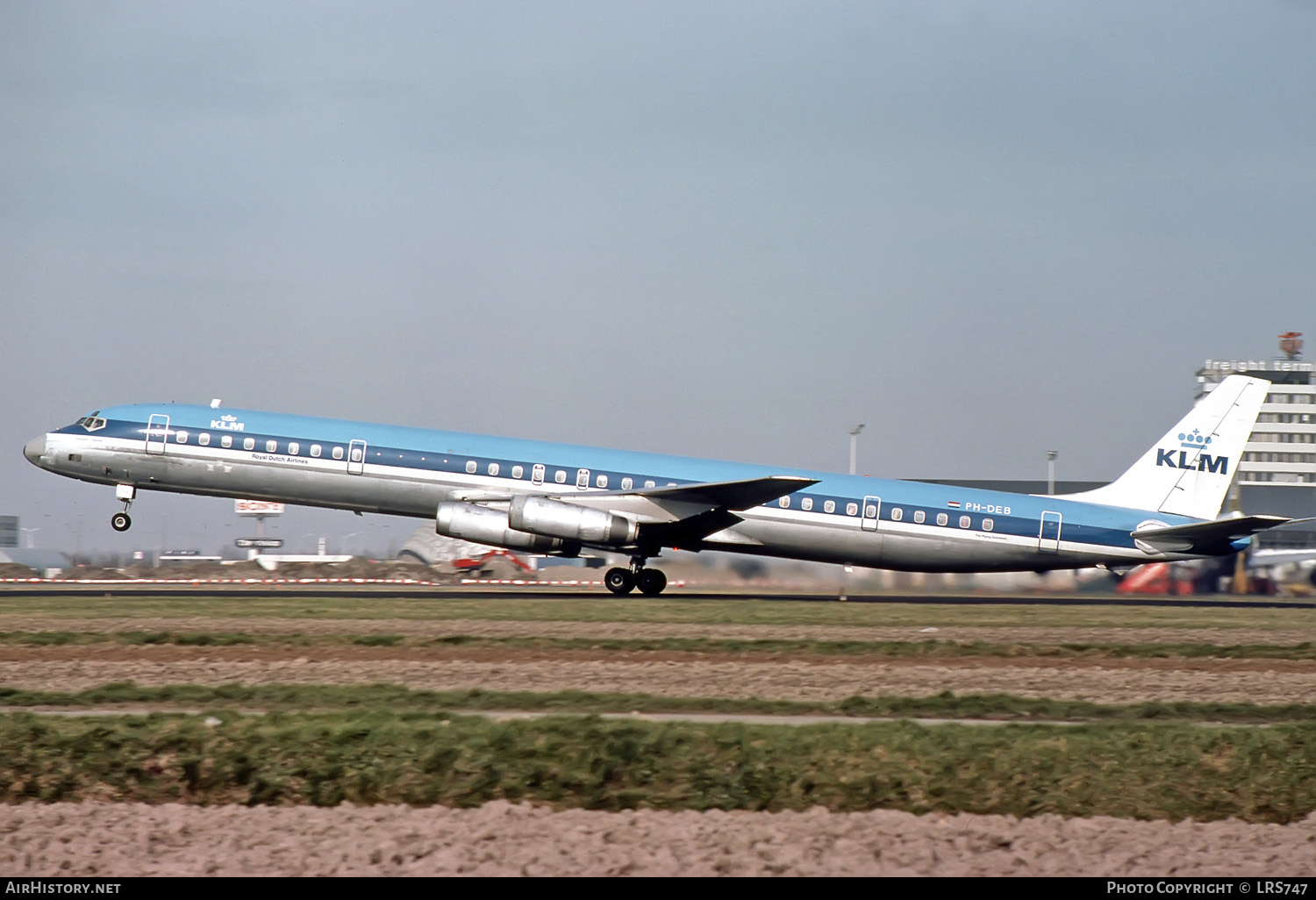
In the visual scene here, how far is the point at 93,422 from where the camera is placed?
102ft

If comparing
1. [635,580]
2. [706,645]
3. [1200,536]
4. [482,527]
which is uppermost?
[1200,536]

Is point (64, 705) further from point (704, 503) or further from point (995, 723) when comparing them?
point (704, 503)

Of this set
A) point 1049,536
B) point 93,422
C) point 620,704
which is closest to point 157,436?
point 93,422

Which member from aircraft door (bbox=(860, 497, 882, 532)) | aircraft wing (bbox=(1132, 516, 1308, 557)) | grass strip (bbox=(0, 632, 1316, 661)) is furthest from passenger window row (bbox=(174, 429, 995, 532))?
grass strip (bbox=(0, 632, 1316, 661))

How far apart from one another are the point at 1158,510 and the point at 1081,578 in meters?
6.46

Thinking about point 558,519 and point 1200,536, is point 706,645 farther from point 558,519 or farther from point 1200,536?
point 1200,536

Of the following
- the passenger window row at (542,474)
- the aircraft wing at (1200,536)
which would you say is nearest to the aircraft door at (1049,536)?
the passenger window row at (542,474)

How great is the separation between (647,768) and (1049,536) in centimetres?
2353

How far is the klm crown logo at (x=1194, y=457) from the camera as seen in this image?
1303 inches

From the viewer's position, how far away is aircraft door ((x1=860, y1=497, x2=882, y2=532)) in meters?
30.3

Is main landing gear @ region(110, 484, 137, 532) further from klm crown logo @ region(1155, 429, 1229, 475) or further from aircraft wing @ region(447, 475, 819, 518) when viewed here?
klm crown logo @ region(1155, 429, 1229, 475)

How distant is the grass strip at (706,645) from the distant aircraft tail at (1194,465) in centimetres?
1295
